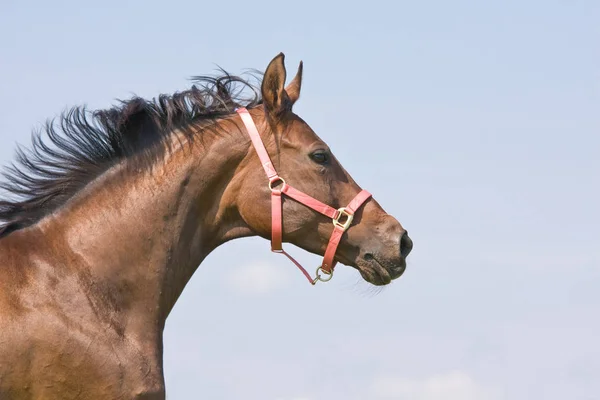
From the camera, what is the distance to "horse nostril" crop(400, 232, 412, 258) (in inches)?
322

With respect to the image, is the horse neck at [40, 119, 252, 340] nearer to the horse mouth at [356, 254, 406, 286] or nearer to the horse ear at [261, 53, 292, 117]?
the horse ear at [261, 53, 292, 117]

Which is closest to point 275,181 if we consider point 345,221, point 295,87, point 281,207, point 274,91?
point 281,207

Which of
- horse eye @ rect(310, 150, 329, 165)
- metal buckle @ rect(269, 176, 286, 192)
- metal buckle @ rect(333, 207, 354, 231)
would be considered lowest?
metal buckle @ rect(333, 207, 354, 231)

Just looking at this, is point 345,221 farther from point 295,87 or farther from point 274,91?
point 295,87

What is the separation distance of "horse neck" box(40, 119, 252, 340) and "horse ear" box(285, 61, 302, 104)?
77cm

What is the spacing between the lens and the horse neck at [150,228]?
24.9 ft

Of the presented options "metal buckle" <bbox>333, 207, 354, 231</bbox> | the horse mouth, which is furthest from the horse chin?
"metal buckle" <bbox>333, 207, 354, 231</bbox>

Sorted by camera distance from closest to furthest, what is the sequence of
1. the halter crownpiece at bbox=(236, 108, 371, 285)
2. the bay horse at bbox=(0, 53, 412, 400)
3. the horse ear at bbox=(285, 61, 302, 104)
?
the bay horse at bbox=(0, 53, 412, 400) → the halter crownpiece at bbox=(236, 108, 371, 285) → the horse ear at bbox=(285, 61, 302, 104)

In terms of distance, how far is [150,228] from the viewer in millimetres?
7816

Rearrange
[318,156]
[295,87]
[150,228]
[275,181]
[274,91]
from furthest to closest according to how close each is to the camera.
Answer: [295,87] → [274,91] → [318,156] → [275,181] → [150,228]

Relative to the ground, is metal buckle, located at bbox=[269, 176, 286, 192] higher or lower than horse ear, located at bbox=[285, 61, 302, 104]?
lower

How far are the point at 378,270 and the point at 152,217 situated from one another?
6.23 ft

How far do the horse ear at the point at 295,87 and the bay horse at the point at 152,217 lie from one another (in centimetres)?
8

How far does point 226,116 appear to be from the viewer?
334 inches
